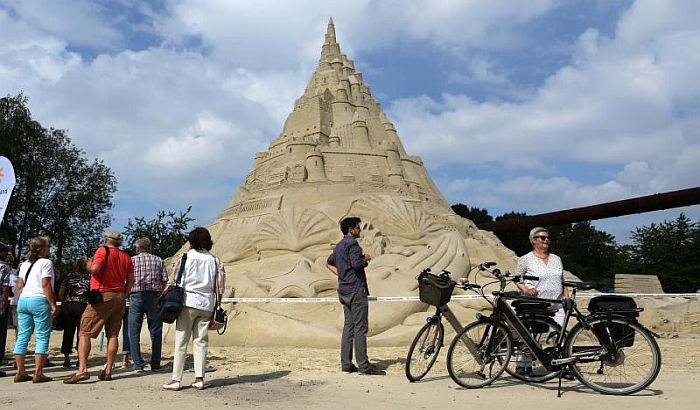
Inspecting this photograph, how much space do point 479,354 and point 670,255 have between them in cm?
3667

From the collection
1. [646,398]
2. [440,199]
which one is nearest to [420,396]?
[646,398]

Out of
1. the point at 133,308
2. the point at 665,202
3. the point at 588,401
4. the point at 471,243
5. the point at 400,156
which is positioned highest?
the point at 400,156

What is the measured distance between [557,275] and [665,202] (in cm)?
1682

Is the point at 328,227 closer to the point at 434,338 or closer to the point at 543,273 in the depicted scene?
the point at 434,338

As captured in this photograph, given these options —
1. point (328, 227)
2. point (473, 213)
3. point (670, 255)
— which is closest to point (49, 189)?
point (328, 227)

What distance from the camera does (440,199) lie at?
24.8 metres

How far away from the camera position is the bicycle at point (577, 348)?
4855mm

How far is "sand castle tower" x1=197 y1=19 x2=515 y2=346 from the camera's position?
33.3ft

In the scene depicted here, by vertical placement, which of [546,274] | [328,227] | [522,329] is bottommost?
[522,329]

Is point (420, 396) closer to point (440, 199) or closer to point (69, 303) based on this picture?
point (69, 303)

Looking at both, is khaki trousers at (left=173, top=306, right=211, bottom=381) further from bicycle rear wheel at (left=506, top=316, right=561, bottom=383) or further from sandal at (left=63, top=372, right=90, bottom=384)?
bicycle rear wheel at (left=506, top=316, right=561, bottom=383)

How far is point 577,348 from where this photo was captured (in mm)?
4984

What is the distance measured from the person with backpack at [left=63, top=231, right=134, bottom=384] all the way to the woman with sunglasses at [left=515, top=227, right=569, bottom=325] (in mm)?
4053

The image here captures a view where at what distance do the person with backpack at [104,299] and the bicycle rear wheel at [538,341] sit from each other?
4.01 metres
